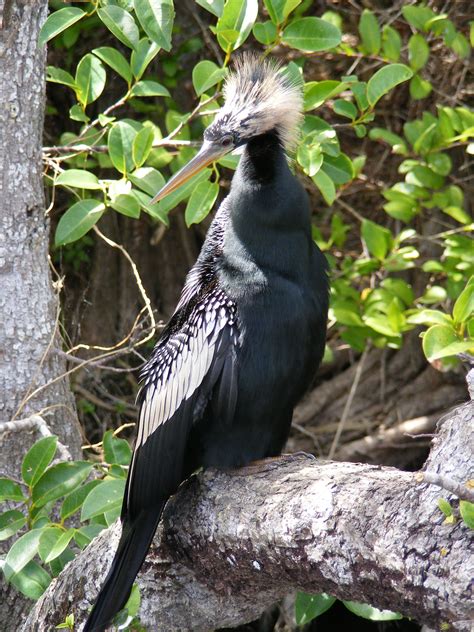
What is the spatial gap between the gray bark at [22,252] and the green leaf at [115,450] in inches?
6.8

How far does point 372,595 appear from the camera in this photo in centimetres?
160

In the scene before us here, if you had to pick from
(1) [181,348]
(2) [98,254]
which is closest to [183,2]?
(2) [98,254]

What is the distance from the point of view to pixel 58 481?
A: 7.25ft

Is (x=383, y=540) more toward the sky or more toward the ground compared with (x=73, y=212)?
more toward the ground

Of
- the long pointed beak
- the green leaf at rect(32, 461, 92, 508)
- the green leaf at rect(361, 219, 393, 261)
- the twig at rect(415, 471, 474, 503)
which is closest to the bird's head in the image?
the long pointed beak

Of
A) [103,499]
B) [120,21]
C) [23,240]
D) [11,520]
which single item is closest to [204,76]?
[120,21]

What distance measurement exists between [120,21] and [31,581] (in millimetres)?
1410

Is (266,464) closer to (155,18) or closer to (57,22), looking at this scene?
(155,18)

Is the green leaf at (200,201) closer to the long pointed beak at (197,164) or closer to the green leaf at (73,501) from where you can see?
the long pointed beak at (197,164)

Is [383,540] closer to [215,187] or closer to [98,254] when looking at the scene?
[215,187]

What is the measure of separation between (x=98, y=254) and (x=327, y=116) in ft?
3.75

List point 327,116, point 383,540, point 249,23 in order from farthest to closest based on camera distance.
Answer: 1. point 327,116
2. point 249,23
3. point 383,540

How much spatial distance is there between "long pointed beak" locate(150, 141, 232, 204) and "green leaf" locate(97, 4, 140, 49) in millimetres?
341

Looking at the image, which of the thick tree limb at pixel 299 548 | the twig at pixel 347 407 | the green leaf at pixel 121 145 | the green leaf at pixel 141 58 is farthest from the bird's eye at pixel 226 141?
the twig at pixel 347 407
